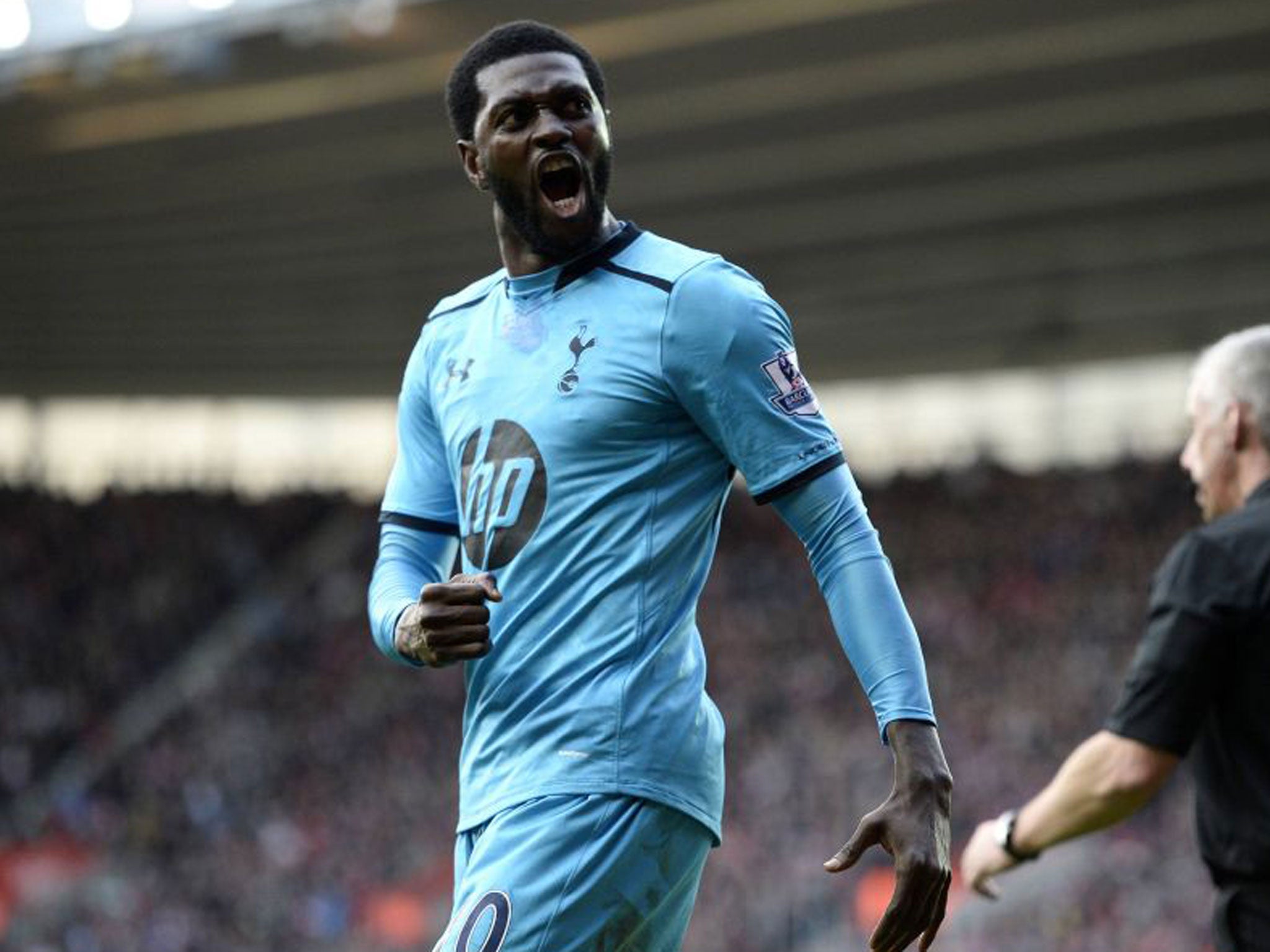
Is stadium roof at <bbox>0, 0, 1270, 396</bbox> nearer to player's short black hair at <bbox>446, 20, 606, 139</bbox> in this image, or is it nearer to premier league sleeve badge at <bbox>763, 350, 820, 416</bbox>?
player's short black hair at <bbox>446, 20, 606, 139</bbox>

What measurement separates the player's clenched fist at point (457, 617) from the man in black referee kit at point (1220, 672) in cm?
129

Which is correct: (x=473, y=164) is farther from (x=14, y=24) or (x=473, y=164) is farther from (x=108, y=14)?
(x=14, y=24)

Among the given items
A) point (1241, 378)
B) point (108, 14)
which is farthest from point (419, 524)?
point (108, 14)

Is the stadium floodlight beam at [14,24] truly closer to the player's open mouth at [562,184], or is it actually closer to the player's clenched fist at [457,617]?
the player's open mouth at [562,184]

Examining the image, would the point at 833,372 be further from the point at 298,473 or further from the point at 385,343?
the point at 298,473

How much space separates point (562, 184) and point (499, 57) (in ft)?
0.84

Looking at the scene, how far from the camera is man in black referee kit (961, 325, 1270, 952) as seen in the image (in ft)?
11.2

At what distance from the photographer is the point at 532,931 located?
294cm

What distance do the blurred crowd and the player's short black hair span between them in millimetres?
13347

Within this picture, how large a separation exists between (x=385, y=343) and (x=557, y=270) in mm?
33011

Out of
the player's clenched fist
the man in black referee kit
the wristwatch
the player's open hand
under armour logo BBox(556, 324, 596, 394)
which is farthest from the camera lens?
the wristwatch

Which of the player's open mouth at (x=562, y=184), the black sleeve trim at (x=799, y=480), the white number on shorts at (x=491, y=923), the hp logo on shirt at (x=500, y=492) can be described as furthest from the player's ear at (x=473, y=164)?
the white number on shorts at (x=491, y=923)

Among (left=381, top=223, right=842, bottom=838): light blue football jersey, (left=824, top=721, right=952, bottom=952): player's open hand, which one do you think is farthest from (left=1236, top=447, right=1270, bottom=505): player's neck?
(left=824, top=721, right=952, bottom=952): player's open hand

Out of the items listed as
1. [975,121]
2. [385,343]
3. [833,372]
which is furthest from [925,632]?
[385,343]
